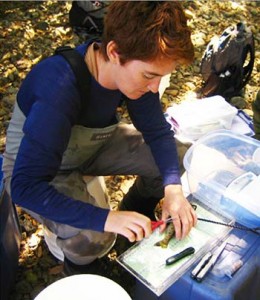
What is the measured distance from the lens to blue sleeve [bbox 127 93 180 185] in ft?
5.83

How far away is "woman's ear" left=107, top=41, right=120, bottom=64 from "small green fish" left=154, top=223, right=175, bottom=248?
62cm

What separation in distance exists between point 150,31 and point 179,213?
25.5 inches

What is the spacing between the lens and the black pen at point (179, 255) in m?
1.37

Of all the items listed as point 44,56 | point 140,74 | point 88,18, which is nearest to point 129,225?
point 140,74

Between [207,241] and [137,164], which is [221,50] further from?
[207,241]

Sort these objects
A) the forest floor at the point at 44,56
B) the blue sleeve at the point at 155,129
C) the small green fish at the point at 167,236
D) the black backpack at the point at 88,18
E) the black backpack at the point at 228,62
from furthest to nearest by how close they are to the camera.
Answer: the black backpack at the point at 88,18, the black backpack at the point at 228,62, the forest floor at the point at 44,56, the blue sleeve at the point at 155,129, the small green fish at the point at 167,236

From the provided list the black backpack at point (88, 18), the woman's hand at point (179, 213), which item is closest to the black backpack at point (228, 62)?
the black backpack at point (88, 18)

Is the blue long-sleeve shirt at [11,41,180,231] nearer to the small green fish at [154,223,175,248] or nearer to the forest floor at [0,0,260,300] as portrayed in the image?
the small green fish at [154,223,175,248]

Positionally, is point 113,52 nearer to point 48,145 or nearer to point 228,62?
point 48,145

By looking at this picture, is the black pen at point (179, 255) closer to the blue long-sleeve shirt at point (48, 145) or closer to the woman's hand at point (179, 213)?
the woman's hand at point (179, 213)

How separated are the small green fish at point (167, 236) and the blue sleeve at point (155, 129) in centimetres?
32

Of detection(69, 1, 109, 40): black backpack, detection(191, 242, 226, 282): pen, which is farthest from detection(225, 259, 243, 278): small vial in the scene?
detection(69, 1, 109, 40): black backpack

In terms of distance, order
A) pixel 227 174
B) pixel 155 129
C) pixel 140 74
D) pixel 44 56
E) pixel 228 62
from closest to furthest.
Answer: pixel 140 74, pixel 227 174, pixel 155 129, pixel 228 62, pixel 44 56

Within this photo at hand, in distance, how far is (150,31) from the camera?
127 centimetres
